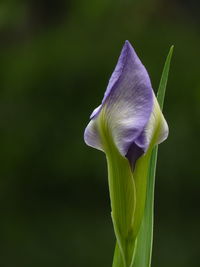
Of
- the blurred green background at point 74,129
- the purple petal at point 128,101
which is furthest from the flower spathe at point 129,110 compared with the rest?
the blurred green background at point 74,129

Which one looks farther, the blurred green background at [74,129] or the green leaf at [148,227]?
the blurred green background at [74,129]

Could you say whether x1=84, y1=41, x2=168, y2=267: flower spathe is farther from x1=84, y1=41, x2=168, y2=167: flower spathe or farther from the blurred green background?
the blurred green background

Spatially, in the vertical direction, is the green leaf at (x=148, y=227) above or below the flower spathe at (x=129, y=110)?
below

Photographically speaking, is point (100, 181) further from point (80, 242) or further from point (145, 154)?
point (145, 154)

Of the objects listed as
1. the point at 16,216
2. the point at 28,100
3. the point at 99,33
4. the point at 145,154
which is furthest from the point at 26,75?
the point at 145,154

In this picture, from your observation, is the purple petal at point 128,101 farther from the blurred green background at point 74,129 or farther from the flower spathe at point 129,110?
the blurred green background at point 74,129

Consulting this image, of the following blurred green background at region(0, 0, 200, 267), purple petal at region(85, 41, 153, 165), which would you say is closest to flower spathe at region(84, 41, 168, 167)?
purple petal at region(85, 41, 153, 165)

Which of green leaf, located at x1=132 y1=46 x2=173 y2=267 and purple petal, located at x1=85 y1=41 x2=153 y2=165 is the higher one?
purple petal, located at x1=85 y1=41 x2=153 y2=165
